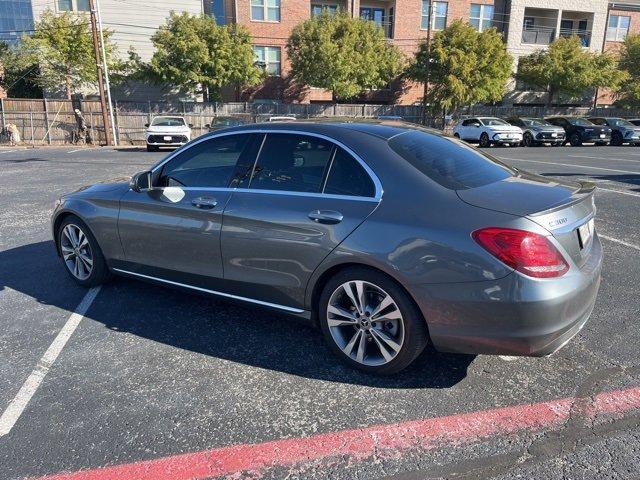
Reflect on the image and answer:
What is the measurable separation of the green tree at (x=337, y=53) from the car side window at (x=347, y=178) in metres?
26.1

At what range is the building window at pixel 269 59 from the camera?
104 feet

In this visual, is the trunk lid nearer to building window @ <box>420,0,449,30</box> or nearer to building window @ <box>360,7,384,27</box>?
building window @ <box>360,7,384,27</box>

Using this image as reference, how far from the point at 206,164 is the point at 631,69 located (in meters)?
40.3

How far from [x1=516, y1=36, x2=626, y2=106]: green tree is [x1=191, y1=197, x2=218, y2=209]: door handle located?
34536 mm

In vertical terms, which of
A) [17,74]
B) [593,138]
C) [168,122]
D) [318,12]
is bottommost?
[593,138]

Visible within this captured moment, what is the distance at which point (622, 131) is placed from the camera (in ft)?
89.0

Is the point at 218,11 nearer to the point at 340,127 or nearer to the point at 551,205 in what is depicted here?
the point at 340,127

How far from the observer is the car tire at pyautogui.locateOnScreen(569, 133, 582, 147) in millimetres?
27062

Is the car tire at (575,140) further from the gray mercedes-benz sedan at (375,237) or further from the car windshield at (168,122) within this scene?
the gray mercedes-benz sedan at (375,237)

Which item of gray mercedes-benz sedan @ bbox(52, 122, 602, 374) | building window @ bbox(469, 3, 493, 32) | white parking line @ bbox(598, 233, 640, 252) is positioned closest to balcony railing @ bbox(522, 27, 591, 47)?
building window @ bbox(469, 3, 493, 32)

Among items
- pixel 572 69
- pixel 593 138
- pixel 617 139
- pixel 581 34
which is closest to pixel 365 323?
pixel 593 138

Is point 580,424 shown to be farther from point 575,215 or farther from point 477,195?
point 477,195

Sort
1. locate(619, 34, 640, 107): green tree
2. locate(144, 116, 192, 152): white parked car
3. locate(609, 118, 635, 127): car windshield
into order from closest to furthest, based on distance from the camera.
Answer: locate(144, 116, 192, 152): white parked car
locate(609, 118, 635, 127): car windshield
locate(619, 34, 640, 107): green tree

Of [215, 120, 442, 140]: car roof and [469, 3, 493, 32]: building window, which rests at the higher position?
[469, 3, 493, 32]: building window
